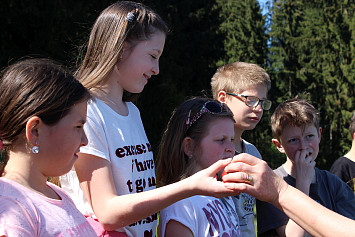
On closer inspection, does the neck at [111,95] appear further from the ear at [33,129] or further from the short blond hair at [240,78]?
the short blond hair at [240,78]

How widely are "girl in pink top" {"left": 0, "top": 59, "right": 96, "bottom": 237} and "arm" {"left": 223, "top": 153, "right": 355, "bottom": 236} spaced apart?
2.75 ft

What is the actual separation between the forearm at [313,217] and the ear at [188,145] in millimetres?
873

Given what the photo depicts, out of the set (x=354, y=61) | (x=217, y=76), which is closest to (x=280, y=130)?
(x=217, y=76)

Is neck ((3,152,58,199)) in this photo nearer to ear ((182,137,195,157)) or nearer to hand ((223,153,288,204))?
hand ((223,153,288,204))

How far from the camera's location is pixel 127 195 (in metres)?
2.29

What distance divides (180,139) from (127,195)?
97 centimetres

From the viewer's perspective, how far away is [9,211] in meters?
1.82

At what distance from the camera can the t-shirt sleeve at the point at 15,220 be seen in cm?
177

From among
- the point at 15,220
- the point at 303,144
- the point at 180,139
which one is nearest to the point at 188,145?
the point at 180,139

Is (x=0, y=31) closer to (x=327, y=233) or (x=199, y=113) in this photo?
(x=199, y=113)

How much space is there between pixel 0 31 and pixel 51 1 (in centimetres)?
189

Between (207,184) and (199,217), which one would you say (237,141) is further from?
(207,184)

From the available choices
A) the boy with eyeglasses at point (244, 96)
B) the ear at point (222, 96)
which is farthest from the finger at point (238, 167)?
the ear at point (222, 96)

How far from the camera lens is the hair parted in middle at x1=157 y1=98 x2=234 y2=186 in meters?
3.10
